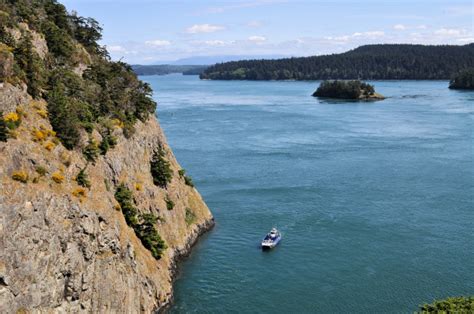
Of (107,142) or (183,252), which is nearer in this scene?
(107,142)

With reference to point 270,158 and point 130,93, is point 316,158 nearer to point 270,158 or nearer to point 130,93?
point 270,158

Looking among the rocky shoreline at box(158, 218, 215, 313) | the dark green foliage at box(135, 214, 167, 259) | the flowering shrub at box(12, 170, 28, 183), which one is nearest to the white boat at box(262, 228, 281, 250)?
the rocky shoreline at box(158, 218, 215, 313)

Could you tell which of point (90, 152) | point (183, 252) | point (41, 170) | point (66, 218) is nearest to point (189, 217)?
point (183, 252)

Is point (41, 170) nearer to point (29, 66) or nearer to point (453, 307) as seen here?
point (29, 66)

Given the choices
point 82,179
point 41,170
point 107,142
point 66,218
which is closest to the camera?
point 41,170

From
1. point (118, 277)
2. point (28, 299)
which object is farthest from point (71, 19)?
point (28, 299)

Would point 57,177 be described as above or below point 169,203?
above

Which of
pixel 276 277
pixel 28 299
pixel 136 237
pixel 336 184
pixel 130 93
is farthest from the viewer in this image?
pixel 336 184
